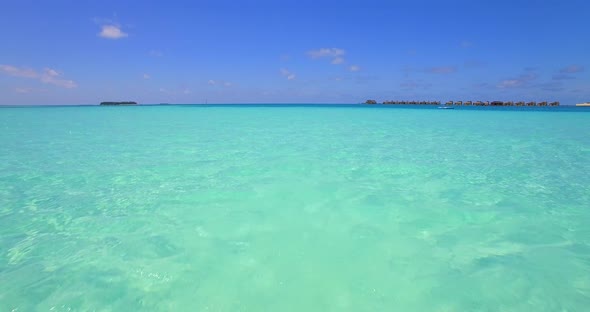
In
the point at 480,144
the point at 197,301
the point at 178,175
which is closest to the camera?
the point at 197,301

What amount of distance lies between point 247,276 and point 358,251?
1291 mm

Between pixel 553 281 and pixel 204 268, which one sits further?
pixel 204 268

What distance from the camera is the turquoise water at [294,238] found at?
2672 millimetres

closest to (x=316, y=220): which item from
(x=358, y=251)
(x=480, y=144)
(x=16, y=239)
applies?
(x=358, y=251)

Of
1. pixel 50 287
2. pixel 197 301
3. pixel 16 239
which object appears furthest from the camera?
pixel 16 239

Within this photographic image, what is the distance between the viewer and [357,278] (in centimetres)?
293

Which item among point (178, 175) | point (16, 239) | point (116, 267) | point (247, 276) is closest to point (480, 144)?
point (178, 175)

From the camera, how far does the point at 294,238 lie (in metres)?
3.74

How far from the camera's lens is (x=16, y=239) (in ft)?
12.0

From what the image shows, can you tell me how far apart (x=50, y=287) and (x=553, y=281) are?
15.6ft

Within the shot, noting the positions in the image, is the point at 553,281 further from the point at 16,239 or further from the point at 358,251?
the point at 16,239

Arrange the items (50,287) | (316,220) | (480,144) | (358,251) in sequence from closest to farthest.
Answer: (50,287), (358,251), (316,220), (480,144)

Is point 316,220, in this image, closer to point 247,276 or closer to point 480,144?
point 247,276

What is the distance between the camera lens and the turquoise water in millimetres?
2672
